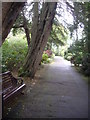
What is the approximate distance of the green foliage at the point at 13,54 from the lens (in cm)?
1280

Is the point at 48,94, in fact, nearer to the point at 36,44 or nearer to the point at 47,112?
the point at 47,112

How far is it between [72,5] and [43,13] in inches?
119

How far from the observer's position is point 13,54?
14.3 m

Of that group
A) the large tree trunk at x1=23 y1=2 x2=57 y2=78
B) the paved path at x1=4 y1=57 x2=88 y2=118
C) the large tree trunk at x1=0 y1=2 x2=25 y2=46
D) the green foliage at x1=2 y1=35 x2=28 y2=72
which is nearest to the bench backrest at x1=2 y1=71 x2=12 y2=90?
the paved path at x1=4 y1=57 x2=88 y2=118

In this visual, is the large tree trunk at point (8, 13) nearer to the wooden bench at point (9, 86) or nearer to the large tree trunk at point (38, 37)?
the wooden bench at point (9, 86)

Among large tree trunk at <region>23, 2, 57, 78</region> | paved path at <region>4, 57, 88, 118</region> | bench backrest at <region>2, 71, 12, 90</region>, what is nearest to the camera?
paved path at <region>4, 57, 88, 118</region>

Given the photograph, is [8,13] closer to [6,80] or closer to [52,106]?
[6,80]

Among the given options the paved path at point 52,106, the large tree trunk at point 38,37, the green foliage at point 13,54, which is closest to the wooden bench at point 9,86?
the paved path at point 52,106

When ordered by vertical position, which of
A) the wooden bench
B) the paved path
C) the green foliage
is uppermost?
the green foliage

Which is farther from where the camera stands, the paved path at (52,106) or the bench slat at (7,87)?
the bench slat at (7,87)

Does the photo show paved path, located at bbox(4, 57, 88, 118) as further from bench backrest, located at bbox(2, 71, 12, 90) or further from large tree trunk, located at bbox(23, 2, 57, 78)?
large tree trunk, located at bbox(23, 2, 57, 78)

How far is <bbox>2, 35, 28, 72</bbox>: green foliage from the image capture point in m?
12.8

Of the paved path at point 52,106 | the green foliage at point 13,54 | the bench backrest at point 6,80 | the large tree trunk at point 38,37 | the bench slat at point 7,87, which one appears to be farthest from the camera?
the green foliage at point 13,54

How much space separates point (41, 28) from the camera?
11.4 metres
